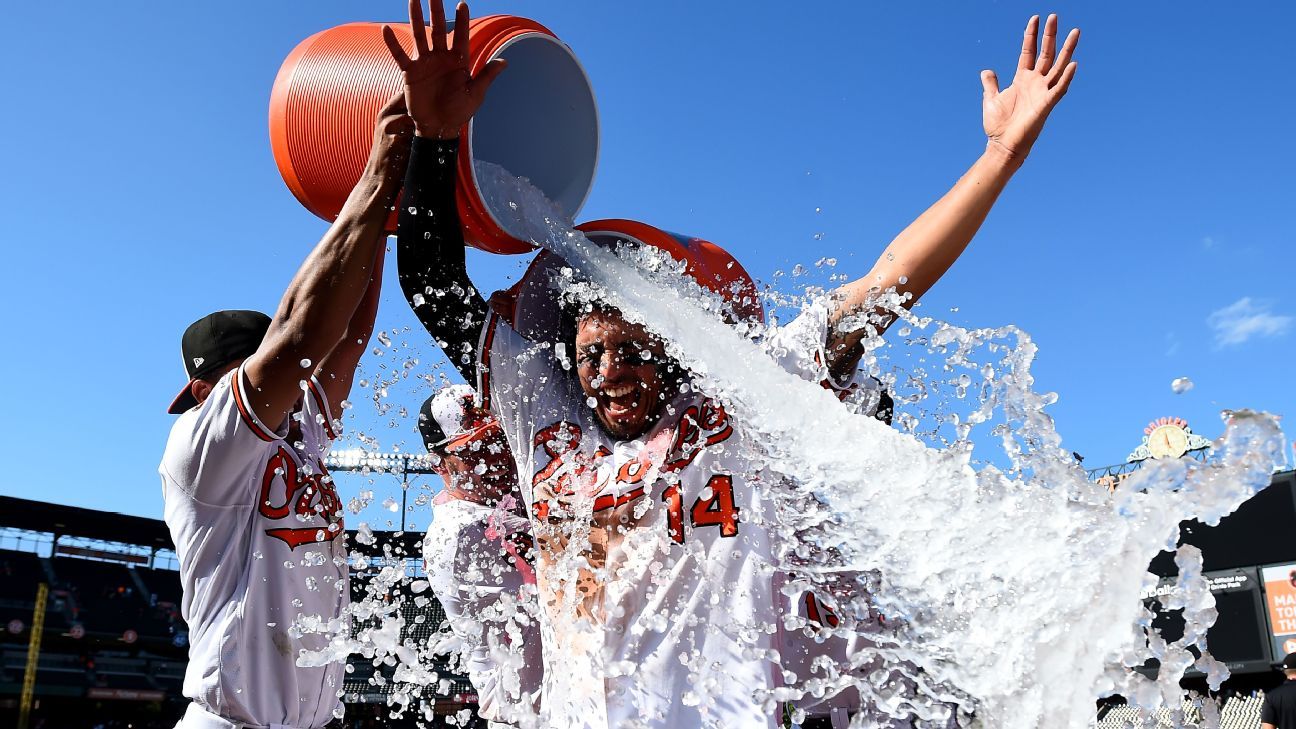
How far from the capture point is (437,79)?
2338 mm

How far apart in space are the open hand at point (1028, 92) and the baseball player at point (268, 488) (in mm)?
1633

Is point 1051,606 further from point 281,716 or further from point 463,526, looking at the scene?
point 463,526

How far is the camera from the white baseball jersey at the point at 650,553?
2176mm

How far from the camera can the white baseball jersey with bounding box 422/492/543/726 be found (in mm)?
3475

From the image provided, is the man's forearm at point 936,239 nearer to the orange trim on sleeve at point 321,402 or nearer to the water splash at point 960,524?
the water splash at point 960,524

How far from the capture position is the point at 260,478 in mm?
2760

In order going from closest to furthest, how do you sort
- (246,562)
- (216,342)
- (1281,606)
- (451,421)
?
(246,562) → (216,342) → (451,421) → (1281,606)

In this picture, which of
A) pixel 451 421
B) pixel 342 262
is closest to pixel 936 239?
pixel 342 262

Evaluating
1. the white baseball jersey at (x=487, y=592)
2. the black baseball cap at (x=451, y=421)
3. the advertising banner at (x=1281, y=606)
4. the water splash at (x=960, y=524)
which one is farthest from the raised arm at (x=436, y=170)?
the advertising banner at (x=1281, y=606)

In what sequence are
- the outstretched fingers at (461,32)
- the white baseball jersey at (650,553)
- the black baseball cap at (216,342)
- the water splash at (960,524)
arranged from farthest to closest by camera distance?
the black baseball cap at (216,342)
the outstretched fingers at (461,32)
the white baseball jersey at (650,553)
the water splash at (960,524)

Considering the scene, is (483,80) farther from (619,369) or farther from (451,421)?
(451,421)

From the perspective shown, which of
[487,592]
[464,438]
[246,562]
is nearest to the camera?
[246,562]

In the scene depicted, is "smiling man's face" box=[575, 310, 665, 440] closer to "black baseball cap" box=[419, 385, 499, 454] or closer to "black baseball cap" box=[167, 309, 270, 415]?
"black baseball cap" box=[419, 385, 499, 454]

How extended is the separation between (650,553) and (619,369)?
447mm
